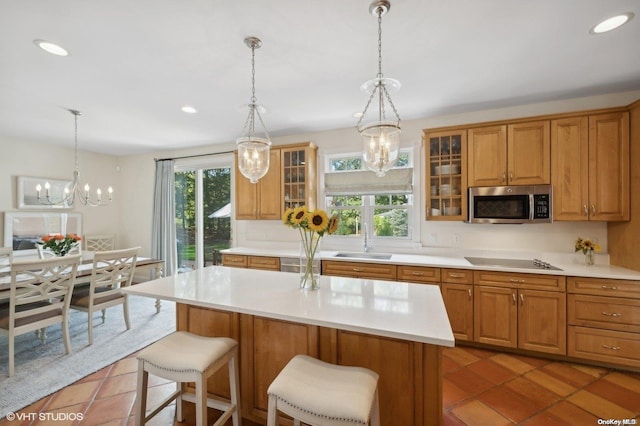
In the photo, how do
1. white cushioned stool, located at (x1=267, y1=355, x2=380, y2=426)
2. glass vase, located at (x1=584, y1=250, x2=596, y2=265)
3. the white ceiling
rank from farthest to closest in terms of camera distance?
1. glass vase, located at (x1=584, y1=250, x2=596, y2=265)
2. the white ceiling
3. white cushioned stool, located at (x1=267, y1=355, x2=380, y2=426)

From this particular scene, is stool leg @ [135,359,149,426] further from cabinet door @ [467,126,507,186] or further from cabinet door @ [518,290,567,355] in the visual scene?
cabinet door @ [467,126,507,186]

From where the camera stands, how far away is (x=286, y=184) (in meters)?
3.92

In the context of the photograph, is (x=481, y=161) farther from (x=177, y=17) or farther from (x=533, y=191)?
(x=177, y=17)

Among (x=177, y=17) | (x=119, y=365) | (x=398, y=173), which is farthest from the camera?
(x=398, y=173)

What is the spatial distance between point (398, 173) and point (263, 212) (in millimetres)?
1986

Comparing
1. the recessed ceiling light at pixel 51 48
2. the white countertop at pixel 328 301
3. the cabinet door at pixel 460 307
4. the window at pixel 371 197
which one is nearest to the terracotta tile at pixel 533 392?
the cabinet door at pixel 460 307

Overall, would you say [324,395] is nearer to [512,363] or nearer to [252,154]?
[252,154]

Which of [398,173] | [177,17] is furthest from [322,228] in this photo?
[398,173]

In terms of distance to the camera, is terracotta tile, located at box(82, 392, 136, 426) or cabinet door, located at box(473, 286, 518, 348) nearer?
terracotta tile, located at box(82, 392, 136, 426)

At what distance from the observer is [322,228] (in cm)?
169

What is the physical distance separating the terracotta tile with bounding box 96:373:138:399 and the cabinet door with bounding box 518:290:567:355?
11.4 ft

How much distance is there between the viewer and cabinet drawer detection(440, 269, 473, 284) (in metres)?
2.78

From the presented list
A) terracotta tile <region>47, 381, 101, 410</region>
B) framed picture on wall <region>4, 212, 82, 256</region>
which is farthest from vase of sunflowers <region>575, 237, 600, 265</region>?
framed picture on wall <region>4, 212, 82, 256</region>

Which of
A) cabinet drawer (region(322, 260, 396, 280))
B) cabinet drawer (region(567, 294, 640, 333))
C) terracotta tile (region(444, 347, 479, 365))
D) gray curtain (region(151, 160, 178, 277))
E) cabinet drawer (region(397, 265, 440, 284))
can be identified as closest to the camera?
cabinet drawer (region(567, 294, 640, 333))
